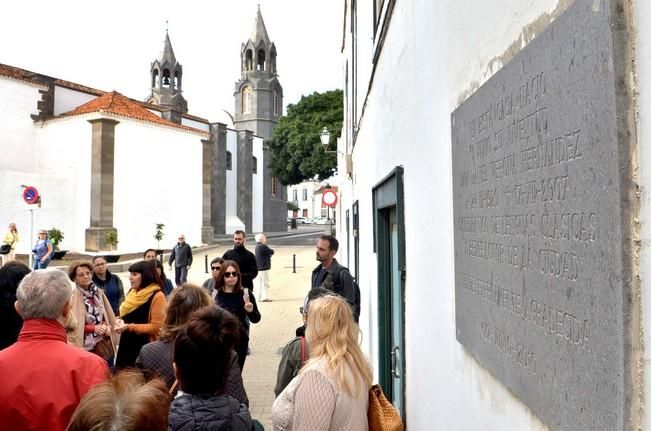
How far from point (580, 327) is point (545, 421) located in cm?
27

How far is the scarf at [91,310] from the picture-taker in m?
4.24

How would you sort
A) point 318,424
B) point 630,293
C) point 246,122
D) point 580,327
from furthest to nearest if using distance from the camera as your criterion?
point 246,122 → point 318,424 → point 580,327 → point 630,293

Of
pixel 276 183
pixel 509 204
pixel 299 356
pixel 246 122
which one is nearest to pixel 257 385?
pixel 299 356

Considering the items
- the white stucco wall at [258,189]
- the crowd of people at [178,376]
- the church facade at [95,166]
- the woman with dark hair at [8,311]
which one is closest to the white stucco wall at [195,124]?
the church facade at [95,166]

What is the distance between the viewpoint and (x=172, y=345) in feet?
9.37

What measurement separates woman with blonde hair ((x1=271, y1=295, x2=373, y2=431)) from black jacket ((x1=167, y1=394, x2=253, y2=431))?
25cm

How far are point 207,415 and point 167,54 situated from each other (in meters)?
62.1

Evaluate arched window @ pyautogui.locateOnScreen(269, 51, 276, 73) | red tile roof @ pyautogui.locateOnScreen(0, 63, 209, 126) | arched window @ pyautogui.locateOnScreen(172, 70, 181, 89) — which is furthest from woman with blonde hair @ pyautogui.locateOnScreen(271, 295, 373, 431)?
arched window @ pyautogui.locateOnScreen(172, 70, 181, 89)

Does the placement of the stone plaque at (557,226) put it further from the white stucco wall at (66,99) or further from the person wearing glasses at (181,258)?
the white stucco wall at (66,99)

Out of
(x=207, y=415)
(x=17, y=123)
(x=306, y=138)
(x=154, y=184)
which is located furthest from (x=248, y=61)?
(x=207, y=415)

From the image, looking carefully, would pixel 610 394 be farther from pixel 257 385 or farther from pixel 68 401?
pixel 257 385

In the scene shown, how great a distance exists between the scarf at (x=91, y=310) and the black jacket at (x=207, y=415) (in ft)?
8.93

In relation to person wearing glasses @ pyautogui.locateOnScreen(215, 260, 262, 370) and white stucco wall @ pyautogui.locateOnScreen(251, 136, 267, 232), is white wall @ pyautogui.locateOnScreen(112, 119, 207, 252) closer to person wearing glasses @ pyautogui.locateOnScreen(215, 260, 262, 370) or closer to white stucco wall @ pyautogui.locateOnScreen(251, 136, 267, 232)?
white stucco wall @ pyautogui.locateOnScreen(251, 136, 267, 232)

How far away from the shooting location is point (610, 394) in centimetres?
86
